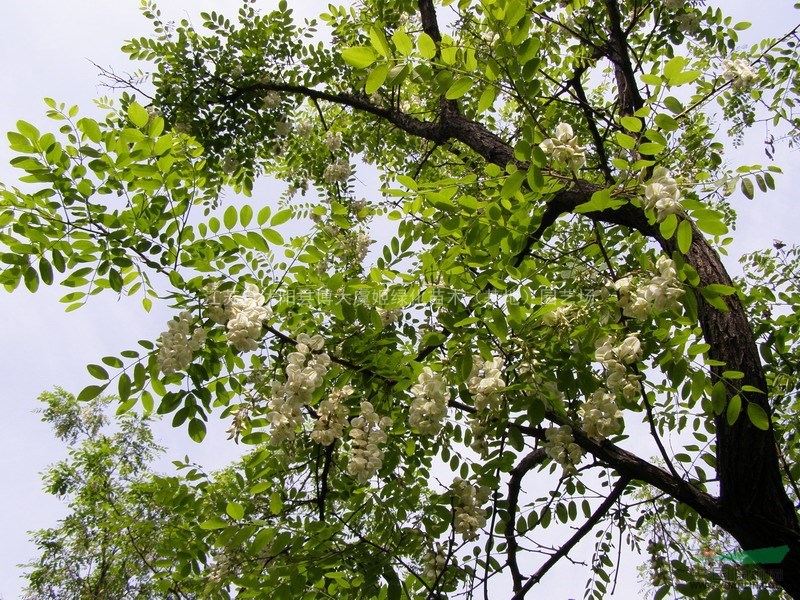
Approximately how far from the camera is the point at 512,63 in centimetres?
177

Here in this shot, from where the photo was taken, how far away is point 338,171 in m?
5.41

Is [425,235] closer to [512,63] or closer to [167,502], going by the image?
[512,63]

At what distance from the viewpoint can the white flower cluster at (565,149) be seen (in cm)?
177

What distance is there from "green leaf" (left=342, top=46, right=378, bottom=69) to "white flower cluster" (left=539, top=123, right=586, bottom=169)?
1.99 feet

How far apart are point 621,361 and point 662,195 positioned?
1.93 feet

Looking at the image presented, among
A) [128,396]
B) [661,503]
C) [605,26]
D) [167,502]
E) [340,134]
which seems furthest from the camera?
[340,134]

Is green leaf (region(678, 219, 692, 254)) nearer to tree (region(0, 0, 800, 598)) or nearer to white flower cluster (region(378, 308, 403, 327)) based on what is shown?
tree (region(0, 0, 800, 598))

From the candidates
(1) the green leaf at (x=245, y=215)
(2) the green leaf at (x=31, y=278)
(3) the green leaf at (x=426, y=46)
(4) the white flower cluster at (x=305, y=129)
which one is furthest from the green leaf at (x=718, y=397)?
(4) the white flower cluster at (x=305, y=129)

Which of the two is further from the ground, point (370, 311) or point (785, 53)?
point (785, 53)

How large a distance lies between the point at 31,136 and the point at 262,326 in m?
1.05

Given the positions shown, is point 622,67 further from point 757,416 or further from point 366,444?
point 366,444

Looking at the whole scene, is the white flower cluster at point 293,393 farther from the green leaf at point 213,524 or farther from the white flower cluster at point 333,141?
the white flower cluster at point 333,141

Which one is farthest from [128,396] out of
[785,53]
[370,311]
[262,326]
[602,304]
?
[785,53]

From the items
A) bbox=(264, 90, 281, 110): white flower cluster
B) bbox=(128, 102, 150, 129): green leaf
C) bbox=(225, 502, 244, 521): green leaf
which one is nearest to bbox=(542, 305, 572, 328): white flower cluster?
bbox=(225, 502, 244, 521): green leaf
